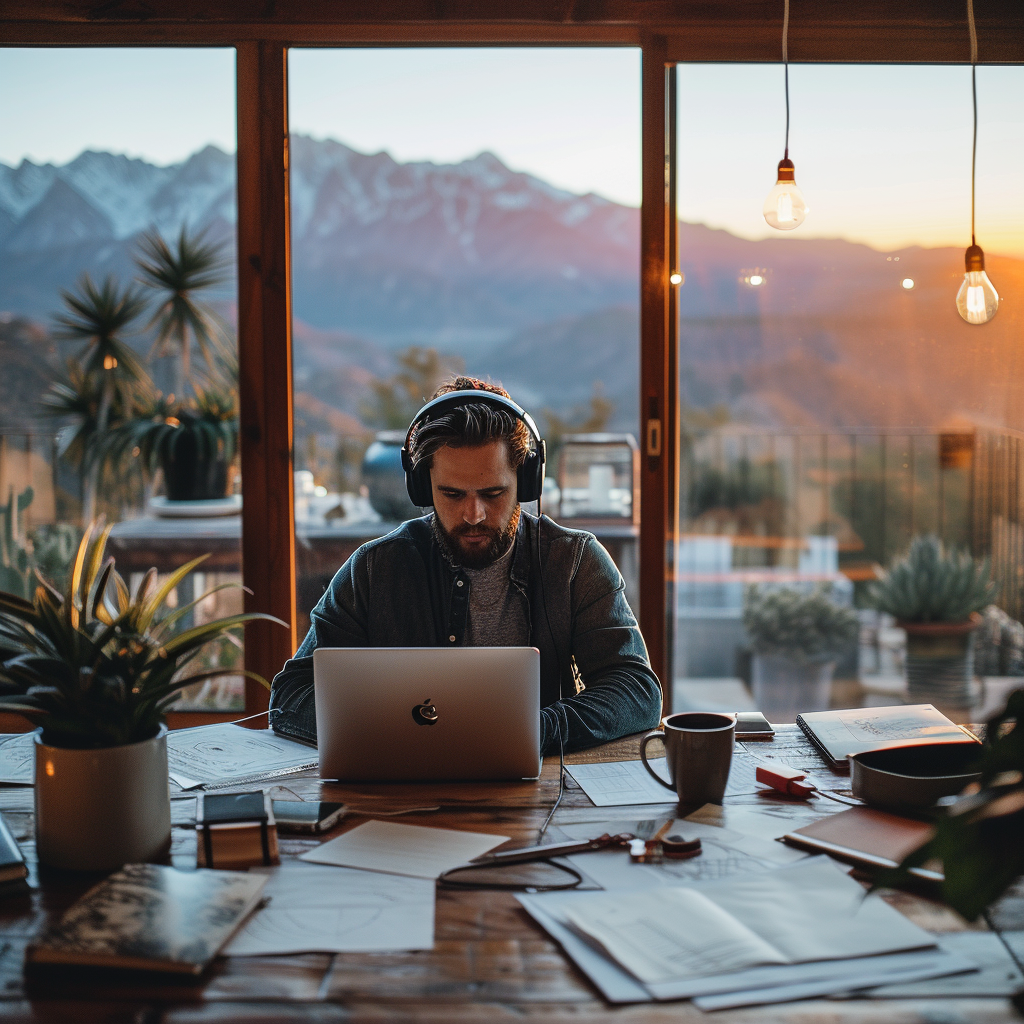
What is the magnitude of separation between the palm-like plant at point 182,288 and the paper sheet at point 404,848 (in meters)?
1.96

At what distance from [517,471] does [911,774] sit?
929 mm

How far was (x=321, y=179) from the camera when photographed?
2895mm

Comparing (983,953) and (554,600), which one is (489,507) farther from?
(983,953)

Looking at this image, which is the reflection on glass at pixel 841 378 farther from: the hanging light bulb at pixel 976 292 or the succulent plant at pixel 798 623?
the hanging light bulb at pixel 976 292

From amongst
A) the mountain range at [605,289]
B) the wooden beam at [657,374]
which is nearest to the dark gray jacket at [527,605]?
the wooden beam at [657,374]

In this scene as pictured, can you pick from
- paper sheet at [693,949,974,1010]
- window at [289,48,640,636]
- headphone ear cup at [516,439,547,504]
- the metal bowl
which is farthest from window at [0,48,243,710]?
paper sheet at [693,949,974,1010]

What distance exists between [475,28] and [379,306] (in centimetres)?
79

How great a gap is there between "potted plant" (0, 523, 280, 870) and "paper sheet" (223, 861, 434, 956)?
0.54 feet

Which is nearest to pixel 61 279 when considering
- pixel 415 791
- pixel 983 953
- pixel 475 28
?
pixel 475 28

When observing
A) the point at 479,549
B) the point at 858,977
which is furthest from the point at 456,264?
the point at 858,977

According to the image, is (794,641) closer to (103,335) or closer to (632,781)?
(632,781)

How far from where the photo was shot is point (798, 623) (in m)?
3.09

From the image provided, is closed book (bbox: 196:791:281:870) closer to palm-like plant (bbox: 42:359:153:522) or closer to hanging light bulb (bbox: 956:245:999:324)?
hanging light bulb (bbox: 956:245:999:324)

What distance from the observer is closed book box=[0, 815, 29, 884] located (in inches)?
43.6
